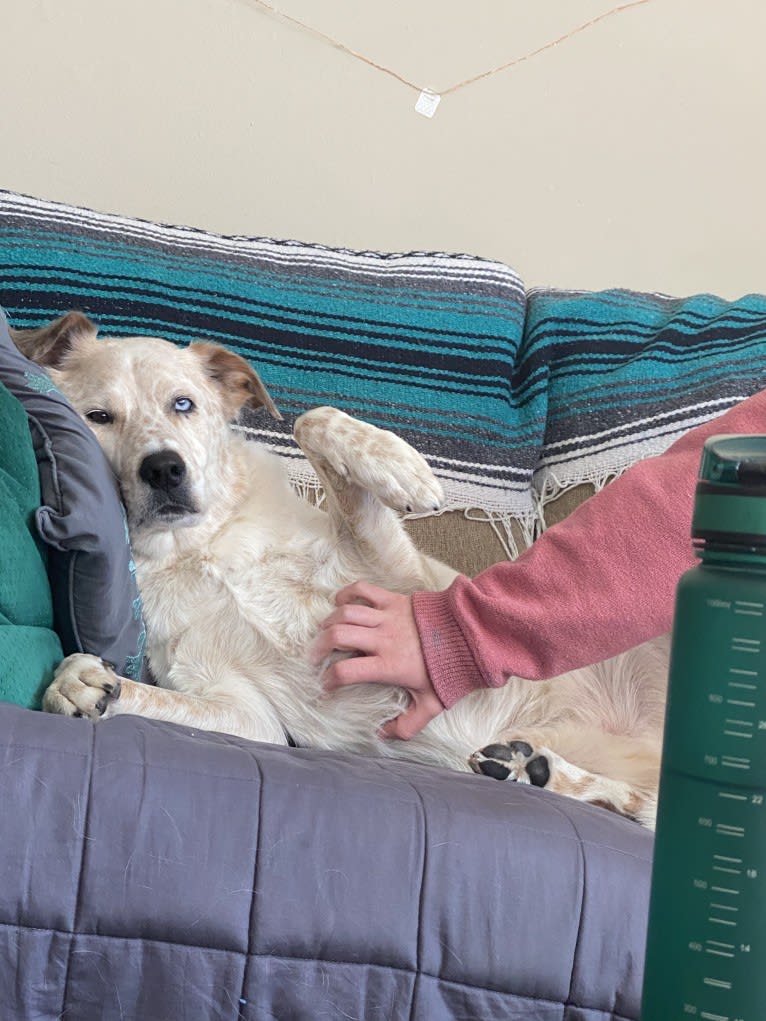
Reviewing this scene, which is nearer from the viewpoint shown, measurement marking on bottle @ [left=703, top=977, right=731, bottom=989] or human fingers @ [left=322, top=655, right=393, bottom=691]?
measurement marking on bottle @ [left=703, top=977, right=731, bottom=989]

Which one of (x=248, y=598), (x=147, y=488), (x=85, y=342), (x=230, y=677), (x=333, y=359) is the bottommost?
(x=230, y=677)

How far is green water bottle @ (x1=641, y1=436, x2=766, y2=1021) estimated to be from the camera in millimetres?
460

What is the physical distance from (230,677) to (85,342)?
24.7 inches

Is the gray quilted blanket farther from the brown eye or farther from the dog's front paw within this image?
the brown eye

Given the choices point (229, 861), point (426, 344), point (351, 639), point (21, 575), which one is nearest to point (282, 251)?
point (426, 344)

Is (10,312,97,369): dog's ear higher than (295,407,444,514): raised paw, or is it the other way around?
(10,312,97,369): dog's ear

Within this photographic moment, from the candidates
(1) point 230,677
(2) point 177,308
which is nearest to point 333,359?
(2) point 177,308

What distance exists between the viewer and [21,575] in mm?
1265

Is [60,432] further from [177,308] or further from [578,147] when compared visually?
[578,147]

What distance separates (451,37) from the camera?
2707 mm

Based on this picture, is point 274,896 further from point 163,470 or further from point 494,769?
point 163,470

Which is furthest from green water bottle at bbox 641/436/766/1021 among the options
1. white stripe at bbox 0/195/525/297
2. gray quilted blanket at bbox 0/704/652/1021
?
white stripe at bbox 0/195/525/297

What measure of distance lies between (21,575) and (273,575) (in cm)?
55

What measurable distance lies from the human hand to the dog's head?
0.33 meters
